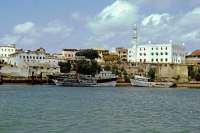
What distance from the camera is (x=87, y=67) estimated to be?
88625 mm

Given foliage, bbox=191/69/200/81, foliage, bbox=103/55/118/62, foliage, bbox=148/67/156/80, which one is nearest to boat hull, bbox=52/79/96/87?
foliage, bbox=148/67/156/80

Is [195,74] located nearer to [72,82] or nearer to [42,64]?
[72,82]

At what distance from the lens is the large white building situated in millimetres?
102812

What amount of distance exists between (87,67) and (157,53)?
25.7 meters

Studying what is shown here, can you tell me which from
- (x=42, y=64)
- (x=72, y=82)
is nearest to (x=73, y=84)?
(x=72, y=82)

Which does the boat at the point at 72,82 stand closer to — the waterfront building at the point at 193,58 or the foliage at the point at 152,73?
the foliage at the point at 152,73

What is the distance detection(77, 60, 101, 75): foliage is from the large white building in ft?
65.6

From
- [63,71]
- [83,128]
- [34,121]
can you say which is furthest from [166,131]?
[63,71]

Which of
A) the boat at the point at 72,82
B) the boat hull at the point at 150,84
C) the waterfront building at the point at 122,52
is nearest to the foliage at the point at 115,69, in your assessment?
the boat hull at the point at 150,84

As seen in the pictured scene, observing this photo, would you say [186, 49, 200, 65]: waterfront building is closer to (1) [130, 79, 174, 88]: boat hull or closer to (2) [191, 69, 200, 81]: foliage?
(2) [191, 69, 200, 81]: foliage

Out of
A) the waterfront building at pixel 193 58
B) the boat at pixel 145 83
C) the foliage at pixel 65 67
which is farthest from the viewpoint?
the waterfront building at pixel 193 58

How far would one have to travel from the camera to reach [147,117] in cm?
2581

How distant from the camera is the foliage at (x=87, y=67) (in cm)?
8894

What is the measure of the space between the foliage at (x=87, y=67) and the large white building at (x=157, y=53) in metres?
20.0
